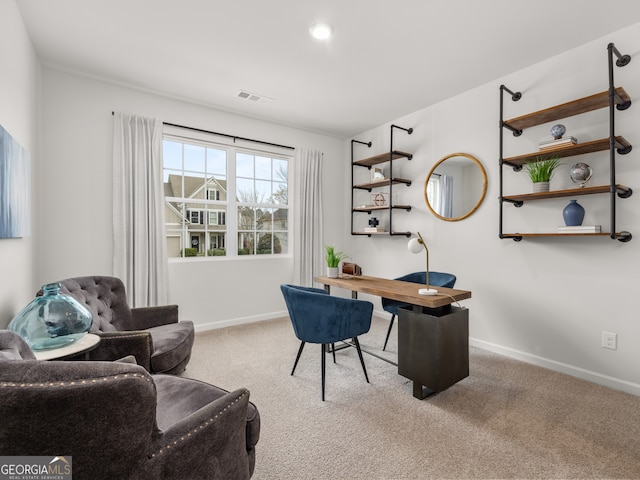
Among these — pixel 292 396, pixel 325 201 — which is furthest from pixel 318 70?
pixel 292 396

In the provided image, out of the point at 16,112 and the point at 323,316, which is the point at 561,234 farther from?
the point at 16,112

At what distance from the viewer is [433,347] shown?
2154 mm

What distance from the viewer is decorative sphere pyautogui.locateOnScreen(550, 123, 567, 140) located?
2496 millimetres

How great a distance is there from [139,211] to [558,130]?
3808 millimetres

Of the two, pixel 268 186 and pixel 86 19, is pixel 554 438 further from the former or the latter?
pixel 86 19

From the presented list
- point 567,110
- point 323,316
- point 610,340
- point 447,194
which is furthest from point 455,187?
point 323,316

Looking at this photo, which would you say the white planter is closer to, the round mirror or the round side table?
the round mirror

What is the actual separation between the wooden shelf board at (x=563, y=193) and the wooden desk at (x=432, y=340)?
1.06 meters

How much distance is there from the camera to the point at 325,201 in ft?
15.6

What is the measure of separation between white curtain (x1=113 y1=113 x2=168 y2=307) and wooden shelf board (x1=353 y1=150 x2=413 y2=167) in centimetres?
250

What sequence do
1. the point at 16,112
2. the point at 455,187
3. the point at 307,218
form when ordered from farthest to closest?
the point at 307,218, the point at 455,187, the point at 16,112

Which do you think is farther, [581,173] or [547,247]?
[547,247]

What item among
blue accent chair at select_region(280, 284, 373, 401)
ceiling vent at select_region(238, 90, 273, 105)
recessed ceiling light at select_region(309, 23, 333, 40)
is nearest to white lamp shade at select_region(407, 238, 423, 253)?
blue accent chair at select_region(280, 284, 373, 401)

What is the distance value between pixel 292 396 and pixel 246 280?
2.06 meters
